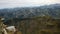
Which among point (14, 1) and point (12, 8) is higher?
point (14, 1)

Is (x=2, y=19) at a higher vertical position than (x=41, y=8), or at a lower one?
lower

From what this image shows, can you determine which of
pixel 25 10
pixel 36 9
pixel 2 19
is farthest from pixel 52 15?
pixel 2 19

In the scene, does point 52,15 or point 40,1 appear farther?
point 40,1

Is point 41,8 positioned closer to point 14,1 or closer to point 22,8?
point 22,8

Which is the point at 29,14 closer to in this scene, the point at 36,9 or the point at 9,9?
the point at 36,9

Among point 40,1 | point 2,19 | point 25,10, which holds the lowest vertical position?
point 2,19

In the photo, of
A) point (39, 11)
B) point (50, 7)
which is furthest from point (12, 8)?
point (50, 7)
